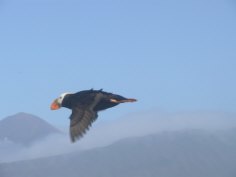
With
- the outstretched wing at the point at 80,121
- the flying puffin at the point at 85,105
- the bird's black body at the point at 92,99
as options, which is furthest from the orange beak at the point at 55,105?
the outstretched wing at the point at 80,121

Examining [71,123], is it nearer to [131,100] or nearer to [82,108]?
[82,108]

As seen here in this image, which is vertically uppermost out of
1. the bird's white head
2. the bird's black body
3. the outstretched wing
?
the bird's white head

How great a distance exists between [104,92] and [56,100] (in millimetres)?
1186

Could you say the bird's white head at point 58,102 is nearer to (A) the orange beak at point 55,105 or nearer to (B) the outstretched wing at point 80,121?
(A) the orange beak at point 55,105

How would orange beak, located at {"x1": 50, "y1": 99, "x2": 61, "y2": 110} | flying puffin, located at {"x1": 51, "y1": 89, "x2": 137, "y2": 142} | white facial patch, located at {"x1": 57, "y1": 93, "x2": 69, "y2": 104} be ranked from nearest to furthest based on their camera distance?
1. flying puffin, located at {"x1": 51, "y1": 89, "x2": 137, "y2": 142}
2. orange beak, located at {"x1": 50, "y1": 99, "x2": 61, "y2": 110}
3. white facial patch, located at {"x1": 57, "y1": 93, "x2": 69, "y2": 104}

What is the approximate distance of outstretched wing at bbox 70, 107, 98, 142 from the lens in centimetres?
1698

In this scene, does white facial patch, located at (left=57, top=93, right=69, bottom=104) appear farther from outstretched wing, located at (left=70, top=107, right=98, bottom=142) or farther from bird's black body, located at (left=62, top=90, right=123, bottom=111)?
outstretched wing, located at (left=70, top=107, right=98, bottom=142)

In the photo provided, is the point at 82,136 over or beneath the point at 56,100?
beneath

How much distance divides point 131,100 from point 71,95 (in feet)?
4.81

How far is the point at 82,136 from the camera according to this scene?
664 inches

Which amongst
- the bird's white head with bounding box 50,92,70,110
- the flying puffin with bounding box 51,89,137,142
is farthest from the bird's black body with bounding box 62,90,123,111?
the bird's white head with bounding box 50,92,70,110

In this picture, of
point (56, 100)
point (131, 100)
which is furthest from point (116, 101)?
point (56, 100)

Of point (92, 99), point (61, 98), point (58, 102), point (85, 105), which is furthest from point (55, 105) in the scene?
point (92, 99)

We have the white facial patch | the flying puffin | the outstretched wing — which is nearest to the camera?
the flying puffin
